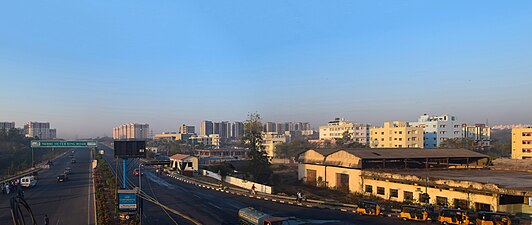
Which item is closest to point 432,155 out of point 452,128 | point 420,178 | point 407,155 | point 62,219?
point 407,155

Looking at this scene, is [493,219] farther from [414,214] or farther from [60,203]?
[60,203]

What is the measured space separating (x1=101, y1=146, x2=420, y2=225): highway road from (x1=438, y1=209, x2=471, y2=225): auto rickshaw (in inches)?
105

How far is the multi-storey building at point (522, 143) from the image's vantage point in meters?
110

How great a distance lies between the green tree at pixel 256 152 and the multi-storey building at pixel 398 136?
75643 mm

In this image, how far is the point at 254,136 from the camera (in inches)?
3223

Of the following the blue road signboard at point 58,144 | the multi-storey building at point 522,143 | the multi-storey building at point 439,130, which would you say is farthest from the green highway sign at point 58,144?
the multi-storey building at point 439,130

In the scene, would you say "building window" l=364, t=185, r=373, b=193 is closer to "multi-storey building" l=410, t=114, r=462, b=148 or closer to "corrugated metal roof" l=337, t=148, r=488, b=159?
"corrugated metal roof" l=337, t=148, r=488, b=159

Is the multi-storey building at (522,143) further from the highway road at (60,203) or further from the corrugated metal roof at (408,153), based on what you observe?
the highway road at (60,203)

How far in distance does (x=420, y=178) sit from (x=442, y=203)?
3689mm

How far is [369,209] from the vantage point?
3716 cm

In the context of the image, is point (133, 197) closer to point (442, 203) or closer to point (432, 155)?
point (442, 203)

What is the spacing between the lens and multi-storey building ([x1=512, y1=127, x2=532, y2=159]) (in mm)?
110062

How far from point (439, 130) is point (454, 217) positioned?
134244 mm

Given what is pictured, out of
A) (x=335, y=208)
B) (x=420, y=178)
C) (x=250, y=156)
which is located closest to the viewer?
(x=335, y=208)
